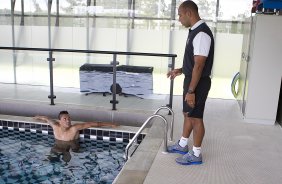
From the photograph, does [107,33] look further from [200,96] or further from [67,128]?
[200,96]

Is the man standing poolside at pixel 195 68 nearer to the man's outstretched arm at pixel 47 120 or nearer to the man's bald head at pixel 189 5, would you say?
the man's bald head at pixel 189 5

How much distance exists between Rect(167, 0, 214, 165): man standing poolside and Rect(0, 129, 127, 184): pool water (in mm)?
1164

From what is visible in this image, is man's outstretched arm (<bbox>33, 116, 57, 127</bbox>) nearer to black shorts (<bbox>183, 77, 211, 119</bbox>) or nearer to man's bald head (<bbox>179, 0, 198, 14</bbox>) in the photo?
black shorts (<bbox>183, 77, 211, 119</bbox>)

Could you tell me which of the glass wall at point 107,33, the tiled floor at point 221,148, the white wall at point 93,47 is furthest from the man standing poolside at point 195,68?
the glass wall at point 107,33

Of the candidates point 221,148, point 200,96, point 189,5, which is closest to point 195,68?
point 200,96

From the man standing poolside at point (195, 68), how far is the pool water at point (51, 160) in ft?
3.82

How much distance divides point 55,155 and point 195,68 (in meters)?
2.41

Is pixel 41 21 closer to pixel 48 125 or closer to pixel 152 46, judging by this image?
pixel 152 46

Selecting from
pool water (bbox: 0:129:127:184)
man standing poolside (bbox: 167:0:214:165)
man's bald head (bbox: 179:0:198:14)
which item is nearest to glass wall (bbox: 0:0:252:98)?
pool water (bbox: 0:129:127:184)

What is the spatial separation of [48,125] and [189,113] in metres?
2.53

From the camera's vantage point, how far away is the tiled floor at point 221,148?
3.05m

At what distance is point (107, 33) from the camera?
7605 millimetres

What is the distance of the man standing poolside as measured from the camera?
2.86 m

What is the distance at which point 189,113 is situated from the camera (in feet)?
10.2
